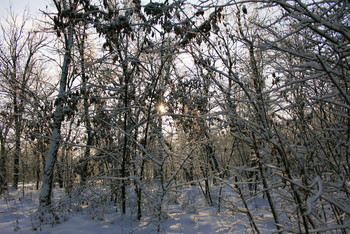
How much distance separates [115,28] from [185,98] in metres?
2.59

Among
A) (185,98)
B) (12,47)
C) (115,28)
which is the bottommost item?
(185,98)

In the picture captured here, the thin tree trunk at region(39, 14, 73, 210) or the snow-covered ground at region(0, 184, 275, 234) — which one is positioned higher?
the thin tree trunk at region(39, 14, 73, 210)

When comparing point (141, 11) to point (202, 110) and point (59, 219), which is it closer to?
point (202, 110)

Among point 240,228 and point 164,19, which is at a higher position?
point 164,19

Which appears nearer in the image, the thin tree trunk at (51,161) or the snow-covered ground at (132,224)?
→ the snow-covered ground at (132,224)

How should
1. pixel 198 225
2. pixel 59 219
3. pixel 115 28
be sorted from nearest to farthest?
1. pixel 115 28
2. pixel 198 225
3. pixel 59 219

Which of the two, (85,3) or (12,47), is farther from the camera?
(12,47)

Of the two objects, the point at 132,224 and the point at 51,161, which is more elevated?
the point at 51,161

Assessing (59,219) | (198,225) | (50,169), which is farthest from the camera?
(50,169)

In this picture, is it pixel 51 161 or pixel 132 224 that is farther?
pixel 51 161

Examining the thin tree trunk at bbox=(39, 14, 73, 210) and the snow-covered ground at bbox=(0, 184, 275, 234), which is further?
the thin tree trunk at bbox=(39, 14, 73, 210)

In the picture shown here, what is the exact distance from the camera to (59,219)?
522 cm

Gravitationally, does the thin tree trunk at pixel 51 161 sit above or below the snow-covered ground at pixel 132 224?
above

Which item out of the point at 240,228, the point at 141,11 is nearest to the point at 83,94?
the point at 141,11
